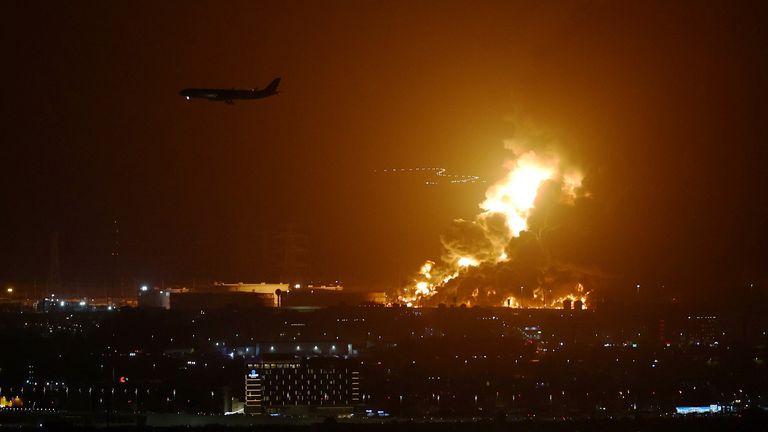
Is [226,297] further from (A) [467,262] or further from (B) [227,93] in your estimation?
(B) [227,93]

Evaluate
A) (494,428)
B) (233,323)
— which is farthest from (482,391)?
(233,323)

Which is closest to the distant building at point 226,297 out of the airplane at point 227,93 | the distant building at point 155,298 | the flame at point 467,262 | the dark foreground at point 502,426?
the distant building at point 155,298

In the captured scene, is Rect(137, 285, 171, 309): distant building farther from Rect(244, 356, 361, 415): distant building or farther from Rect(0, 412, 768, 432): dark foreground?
Rect(0, 412, 768, 432): dark foreground

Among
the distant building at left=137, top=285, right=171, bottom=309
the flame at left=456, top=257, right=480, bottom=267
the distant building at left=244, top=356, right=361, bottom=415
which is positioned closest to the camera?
the distant building at left=244, top=356, right=361, bottom=415

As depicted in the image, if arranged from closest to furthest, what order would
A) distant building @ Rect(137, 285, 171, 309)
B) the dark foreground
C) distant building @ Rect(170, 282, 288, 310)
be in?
the dark foreground < distant building @ Rect(170, 282, 288, 310) < distant building @ Rect(137, 285, 171, 309)

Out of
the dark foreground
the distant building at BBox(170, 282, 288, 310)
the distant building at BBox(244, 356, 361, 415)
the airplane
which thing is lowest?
the dark foreground

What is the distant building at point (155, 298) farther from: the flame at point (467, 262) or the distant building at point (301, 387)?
the distant building at point (301, 387)

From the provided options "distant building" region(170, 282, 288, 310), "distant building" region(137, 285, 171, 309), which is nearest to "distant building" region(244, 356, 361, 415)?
"distant building" region(170, 282, 288, 310)
